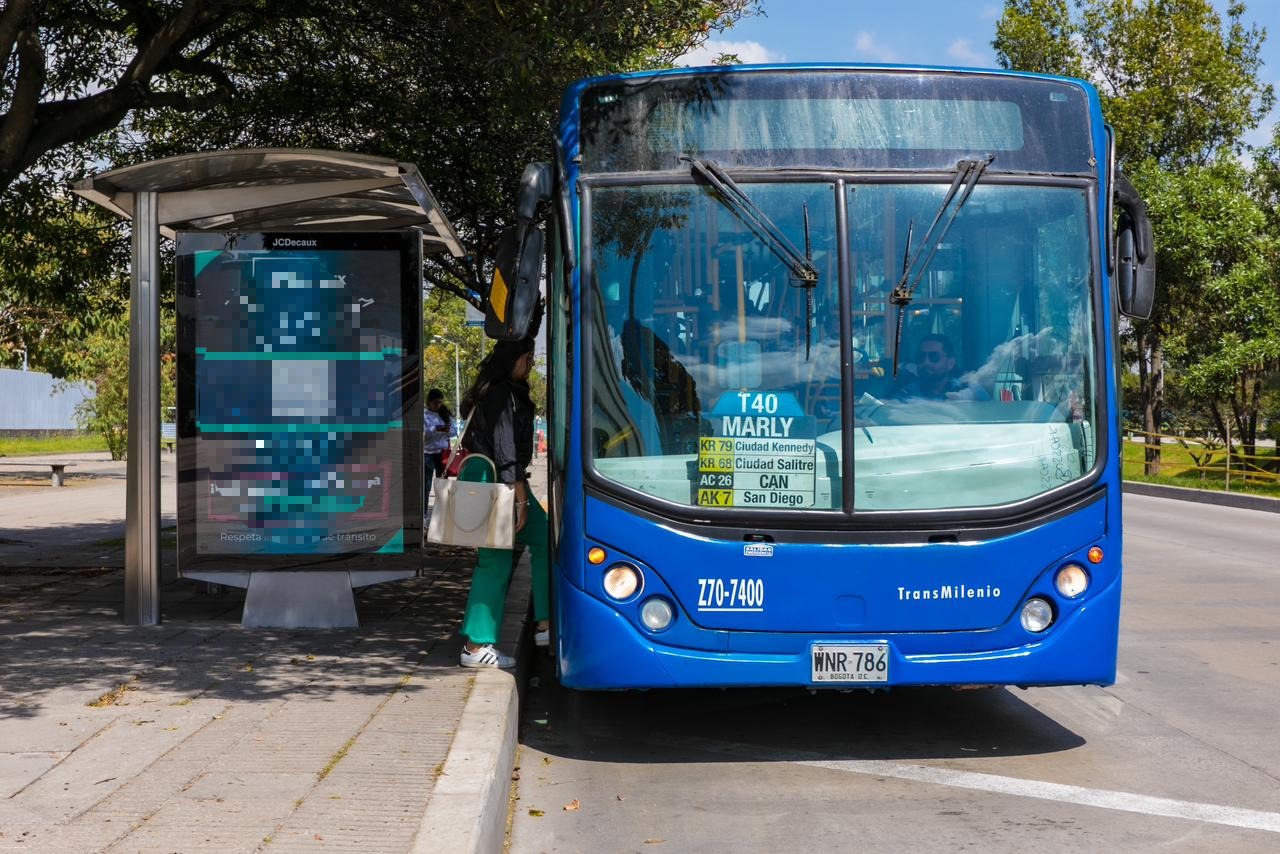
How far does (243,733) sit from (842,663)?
2.49 m

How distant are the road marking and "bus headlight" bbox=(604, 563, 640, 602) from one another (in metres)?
0.99

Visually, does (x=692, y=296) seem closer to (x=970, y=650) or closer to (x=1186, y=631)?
(x=970, y=650)

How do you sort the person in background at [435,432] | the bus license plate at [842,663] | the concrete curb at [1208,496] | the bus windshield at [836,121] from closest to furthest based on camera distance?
the bus license plate at [842,663] < the bus windshield at [836,121] < the person in background at [435,432] < the concrete curb at [1208,496]

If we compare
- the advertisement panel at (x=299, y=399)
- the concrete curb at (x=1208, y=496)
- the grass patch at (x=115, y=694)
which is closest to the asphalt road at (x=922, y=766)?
the advertisement panel at (x=299, y=399)

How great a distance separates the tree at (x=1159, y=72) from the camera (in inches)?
1268

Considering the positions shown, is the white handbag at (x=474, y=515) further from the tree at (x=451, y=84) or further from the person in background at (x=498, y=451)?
the tree at (x=451, y=84)

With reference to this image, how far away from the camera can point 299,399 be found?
930 centimetres

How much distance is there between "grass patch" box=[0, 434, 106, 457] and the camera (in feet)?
172

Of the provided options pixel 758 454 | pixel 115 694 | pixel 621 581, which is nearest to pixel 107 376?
pixel 115 694

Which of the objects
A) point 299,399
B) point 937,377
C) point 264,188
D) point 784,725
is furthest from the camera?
point 299,399

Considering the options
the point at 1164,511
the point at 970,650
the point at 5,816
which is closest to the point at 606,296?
the point at 970,650

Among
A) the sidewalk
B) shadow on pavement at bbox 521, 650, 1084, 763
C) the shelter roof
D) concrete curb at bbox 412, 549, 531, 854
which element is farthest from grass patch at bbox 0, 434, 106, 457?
→ concrete curb at bbox 412, 549, 531, 854

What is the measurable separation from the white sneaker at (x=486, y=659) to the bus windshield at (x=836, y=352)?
1.73 meters

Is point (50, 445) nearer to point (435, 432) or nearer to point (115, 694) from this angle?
point (435, 432)
